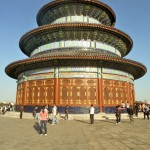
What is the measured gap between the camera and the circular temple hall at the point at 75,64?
2206 centimetres

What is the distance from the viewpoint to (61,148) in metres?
7.22

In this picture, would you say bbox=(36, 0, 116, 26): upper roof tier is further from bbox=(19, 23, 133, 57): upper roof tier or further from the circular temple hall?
bbox=(19, 23, 133, 57): upper roof tier

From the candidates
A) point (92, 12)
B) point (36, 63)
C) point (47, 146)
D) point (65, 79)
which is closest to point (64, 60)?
point (65, 79)

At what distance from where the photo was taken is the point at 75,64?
22578 millimetres

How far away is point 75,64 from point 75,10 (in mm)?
9448

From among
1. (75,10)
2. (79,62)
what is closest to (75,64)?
(79,62)

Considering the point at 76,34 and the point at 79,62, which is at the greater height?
the point at 76,34

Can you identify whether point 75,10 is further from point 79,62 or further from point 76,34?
point 79,62

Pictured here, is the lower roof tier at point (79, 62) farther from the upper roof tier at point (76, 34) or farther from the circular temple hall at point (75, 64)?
the upper roof tier at point (76, 34)

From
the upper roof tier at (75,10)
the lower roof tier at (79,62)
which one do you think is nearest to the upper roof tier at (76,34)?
the lower roof tier at (79,62)

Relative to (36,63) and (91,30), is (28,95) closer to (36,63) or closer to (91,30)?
(36,63)

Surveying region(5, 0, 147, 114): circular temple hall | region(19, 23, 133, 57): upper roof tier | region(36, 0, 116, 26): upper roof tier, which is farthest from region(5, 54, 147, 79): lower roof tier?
region(36, 0, 116, 26): upper roof tier

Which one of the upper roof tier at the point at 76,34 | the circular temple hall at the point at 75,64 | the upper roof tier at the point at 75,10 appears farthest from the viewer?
the upper roof tier at the point at 75,10

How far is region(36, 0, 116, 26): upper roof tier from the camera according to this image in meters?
27.5
